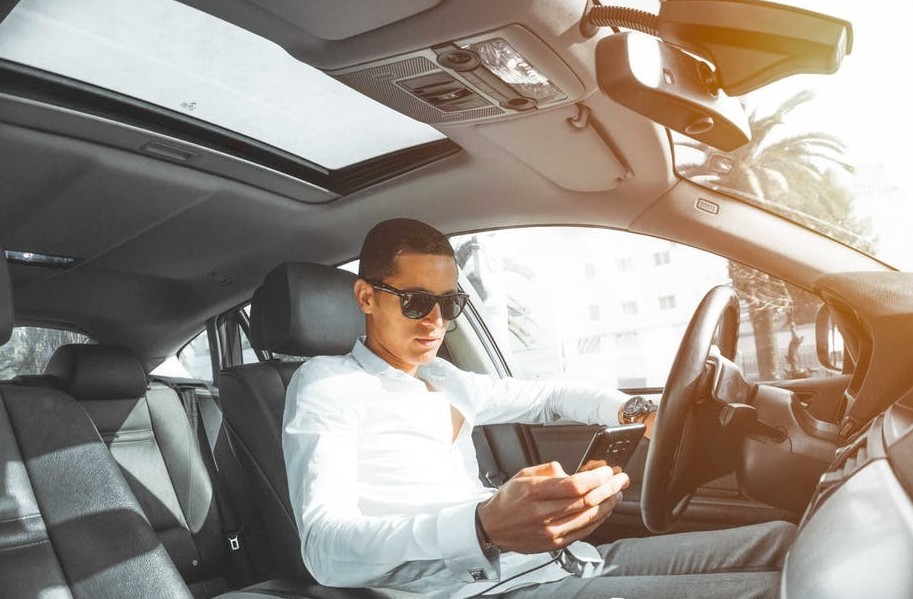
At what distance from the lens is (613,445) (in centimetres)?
156

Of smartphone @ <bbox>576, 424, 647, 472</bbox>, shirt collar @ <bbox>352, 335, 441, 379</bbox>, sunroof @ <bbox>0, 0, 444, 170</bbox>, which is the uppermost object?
sunroof @ <bbox>0, 0, 444, 170</bbox>

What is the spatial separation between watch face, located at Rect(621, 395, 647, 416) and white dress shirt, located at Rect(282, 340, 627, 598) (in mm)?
90

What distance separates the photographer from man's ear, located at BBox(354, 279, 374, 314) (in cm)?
204

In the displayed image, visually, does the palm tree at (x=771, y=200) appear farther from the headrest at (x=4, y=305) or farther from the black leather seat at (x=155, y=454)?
the black leather seat at (x=155, y=454)

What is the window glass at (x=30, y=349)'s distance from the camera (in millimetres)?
2980

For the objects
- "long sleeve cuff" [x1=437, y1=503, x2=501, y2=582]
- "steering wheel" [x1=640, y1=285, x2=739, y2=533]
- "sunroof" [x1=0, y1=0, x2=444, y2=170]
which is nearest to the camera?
"long sleeve cuff" [x1=437, y1=503, x2=501, y2=582]

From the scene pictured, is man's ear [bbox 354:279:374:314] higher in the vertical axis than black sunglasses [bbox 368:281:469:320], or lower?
higher

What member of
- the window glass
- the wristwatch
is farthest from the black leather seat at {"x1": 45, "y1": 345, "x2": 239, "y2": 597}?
the wristwatch

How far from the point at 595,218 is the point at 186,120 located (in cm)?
138

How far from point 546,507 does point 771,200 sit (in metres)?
1.44

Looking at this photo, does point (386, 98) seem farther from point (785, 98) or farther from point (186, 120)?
point (785, 98)

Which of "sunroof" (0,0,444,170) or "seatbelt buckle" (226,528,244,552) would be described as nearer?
"sunroof" (0,0,444,170)

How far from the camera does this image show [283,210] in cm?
295

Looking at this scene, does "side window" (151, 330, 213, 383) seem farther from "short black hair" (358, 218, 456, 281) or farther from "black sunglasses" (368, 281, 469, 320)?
"black sunglasses" (368, 281, 469, 320)
